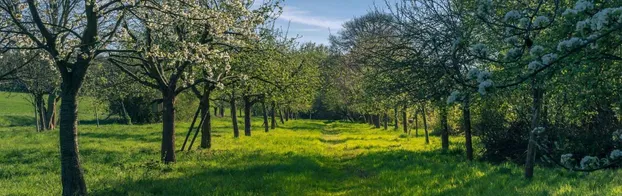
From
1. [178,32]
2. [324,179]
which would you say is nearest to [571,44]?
[324,179]

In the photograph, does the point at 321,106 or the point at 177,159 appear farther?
the point at 321,106

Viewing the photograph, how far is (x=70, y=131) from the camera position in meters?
10.9

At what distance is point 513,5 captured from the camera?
9.54 meters

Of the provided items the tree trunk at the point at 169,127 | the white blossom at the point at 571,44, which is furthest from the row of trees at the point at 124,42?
the white blossom at the point at 571,44

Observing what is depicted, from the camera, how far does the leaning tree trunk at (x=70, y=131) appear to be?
1076 cm

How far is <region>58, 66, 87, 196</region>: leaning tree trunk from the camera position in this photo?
10758mm

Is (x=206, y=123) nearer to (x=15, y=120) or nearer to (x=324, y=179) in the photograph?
(x=324, y=179)

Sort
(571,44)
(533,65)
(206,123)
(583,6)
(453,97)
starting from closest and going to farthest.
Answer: (583,6) → (571,44) → (533,65) → (453,97) → (206,123)

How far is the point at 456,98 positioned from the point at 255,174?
425 inches

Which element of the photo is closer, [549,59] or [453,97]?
[549,59]

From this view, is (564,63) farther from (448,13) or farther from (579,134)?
(579,134)

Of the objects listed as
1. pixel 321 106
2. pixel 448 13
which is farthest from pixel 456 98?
pixel 321 106

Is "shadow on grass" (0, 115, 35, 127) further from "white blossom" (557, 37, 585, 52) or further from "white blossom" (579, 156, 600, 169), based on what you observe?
"white blossom" (557, 37, 585, 52)

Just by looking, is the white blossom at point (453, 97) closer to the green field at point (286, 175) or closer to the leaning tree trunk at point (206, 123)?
the green field at point (286, 175)
